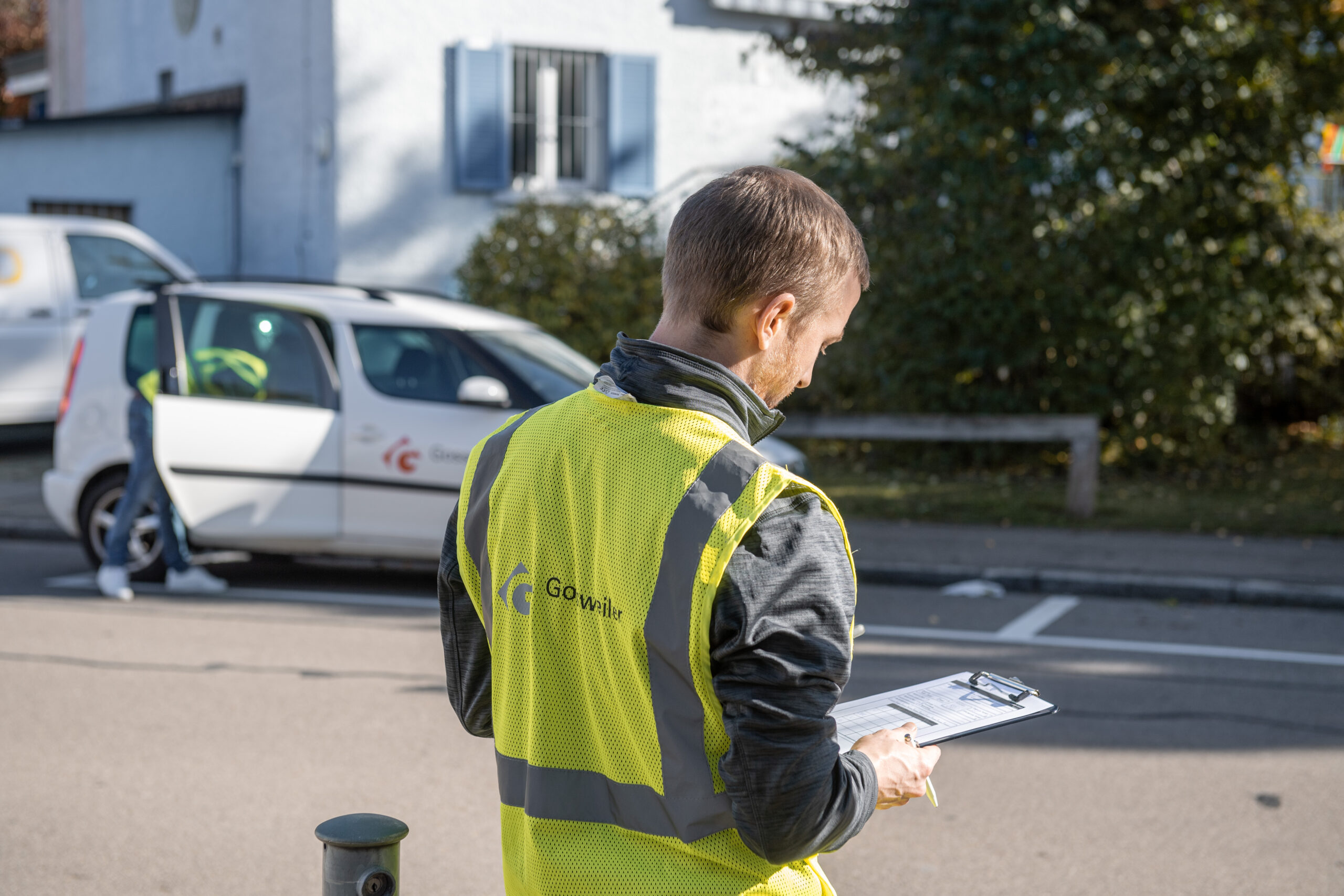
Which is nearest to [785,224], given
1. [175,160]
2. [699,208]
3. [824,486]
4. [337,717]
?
[699,208]

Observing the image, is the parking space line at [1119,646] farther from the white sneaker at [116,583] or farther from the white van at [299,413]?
the white sneaker at [116,583]

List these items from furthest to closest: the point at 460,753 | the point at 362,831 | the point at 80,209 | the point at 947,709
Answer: the point at 80,209 < the point at 460,753 < the point at 362,831 < the point at 947,709

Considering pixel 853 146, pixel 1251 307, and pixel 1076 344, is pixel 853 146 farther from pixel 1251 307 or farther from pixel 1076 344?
pixel 1251 307

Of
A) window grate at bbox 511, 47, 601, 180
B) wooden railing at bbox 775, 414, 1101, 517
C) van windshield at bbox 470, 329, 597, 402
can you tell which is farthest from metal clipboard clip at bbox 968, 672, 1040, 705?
window grate at bbox 511, 47, 601, 180

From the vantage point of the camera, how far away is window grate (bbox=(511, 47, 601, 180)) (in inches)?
623

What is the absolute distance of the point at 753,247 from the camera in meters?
1.59

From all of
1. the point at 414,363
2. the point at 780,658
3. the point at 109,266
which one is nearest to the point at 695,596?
Result: the point at 780,658

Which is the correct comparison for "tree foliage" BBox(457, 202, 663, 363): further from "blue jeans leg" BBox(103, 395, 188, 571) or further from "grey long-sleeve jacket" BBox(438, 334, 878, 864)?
"grey long-sleeve jacket" BBox(438, 334, 878, 864)

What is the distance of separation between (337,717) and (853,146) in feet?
27.3

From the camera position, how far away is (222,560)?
9.17 metres

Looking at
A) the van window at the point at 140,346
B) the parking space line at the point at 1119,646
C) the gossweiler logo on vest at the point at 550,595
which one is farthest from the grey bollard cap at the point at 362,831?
the van window at the point at 140,346

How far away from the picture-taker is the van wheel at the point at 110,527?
8203mm

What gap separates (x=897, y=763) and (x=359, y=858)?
2.66ft

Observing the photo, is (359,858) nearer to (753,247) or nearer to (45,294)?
(753,247)
